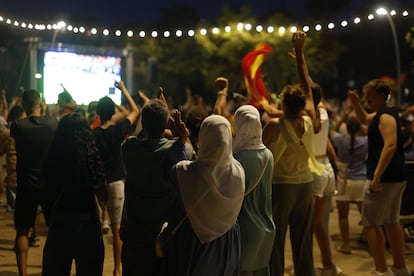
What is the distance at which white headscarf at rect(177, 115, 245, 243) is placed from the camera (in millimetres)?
3692

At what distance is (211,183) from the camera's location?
3.70 meters

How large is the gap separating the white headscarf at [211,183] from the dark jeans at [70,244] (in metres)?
1.01

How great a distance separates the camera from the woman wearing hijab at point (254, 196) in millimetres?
4590

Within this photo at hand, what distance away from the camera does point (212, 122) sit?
372cm

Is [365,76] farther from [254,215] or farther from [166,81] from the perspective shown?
[254,215]

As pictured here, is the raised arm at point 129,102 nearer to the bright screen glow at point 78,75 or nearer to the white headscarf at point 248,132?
the white headscarf at point 248,132

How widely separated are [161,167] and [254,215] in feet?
3.00

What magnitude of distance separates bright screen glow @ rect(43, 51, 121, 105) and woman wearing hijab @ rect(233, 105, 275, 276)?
8.62m

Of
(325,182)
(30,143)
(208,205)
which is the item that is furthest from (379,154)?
(30,143)

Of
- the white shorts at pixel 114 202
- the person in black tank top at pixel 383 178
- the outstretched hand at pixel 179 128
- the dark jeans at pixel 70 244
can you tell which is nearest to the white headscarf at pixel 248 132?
the outstretched hand at pixel 179 128

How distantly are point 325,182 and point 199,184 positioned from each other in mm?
2829

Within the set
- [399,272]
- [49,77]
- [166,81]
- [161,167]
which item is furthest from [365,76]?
[161,167]

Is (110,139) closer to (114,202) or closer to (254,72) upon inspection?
(114,202)

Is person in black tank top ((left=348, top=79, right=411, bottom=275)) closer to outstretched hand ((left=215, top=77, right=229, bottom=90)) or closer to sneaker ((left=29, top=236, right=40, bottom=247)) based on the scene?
outstretched hand ((left=215, top=77, right=229, bottom=90))
